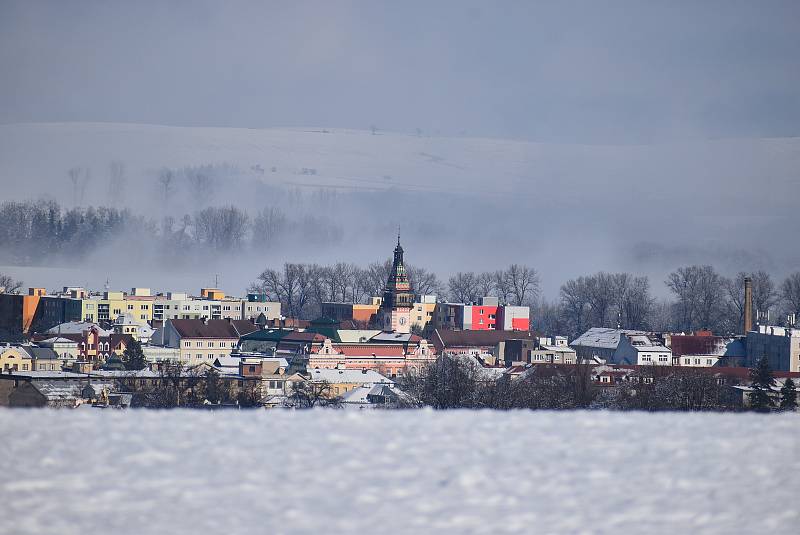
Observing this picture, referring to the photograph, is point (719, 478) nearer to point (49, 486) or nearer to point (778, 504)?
point (778, 504)

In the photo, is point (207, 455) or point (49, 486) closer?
point (49, 486)

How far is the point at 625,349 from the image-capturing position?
60.9 metres

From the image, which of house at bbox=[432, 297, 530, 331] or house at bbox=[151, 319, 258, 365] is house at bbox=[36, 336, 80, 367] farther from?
house at bbox=[432, 297, 530, 331]

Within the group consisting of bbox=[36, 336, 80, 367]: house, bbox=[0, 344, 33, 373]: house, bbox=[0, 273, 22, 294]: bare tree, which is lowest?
bbox=[0, 344, 33, 373]: house

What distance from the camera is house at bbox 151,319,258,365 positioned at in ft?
211

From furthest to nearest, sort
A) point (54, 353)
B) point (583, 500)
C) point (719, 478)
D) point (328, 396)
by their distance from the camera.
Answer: point (54, 353)
point (328, 396)
point (719, 478)
point (583, 500)

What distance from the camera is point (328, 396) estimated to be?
4072 cm

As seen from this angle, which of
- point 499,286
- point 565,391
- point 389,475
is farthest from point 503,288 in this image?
point 389,475

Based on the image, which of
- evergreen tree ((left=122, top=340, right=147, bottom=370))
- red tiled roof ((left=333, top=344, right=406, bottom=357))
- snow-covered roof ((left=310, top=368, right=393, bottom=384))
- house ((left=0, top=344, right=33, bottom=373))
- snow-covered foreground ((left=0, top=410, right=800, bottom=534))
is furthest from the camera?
red tiled roof ((left=333, top=344, right=406, bottom=357))

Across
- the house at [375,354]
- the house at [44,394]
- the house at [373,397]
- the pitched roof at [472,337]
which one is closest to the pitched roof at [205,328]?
the house at [375,354]

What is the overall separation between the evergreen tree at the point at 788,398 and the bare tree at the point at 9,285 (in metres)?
52.0

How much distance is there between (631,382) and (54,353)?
70.5ft

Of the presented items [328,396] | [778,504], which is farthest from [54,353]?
[778,504]

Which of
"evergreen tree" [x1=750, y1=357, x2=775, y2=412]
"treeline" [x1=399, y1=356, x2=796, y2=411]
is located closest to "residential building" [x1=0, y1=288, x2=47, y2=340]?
"treeline" [x1=399, y1=356, x2=796, y2=411]
